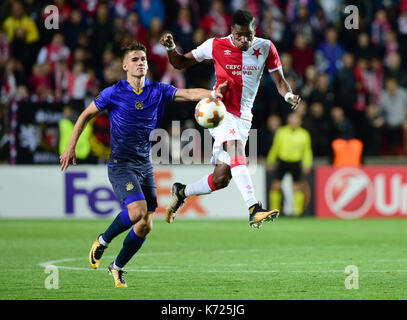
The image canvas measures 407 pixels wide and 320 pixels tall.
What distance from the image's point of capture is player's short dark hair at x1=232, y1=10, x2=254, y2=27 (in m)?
8.87

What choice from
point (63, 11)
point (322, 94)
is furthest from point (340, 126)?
point (63, 11)

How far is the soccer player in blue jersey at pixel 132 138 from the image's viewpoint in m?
8.43

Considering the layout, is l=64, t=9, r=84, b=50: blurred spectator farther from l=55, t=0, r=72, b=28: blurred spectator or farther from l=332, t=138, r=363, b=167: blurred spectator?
l=332, t=138, r=363, b=167: blurred spectator

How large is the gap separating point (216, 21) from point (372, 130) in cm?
405

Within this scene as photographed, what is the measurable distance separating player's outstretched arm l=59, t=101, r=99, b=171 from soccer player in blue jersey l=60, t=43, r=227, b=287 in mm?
12

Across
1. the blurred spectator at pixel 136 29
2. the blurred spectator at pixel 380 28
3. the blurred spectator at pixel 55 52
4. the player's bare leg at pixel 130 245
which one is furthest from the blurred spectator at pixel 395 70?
the player's bare leg at pixel 130 245

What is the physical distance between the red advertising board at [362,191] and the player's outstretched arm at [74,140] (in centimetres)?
972

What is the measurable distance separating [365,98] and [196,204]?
182 inches

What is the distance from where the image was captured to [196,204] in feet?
56.9

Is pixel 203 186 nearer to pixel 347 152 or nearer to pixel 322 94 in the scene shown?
pixel 347 152

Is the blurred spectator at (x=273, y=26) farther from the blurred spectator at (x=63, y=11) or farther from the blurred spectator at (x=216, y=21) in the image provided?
the blurred spectator at (x=63, y=11)

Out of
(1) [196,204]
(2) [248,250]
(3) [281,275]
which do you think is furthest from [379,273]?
(1) [196,204]

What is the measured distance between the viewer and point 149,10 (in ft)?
62.7

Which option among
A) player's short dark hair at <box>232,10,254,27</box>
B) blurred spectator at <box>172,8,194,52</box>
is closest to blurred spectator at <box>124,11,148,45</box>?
blurred spectator at <box>172,8,194,52</box>
